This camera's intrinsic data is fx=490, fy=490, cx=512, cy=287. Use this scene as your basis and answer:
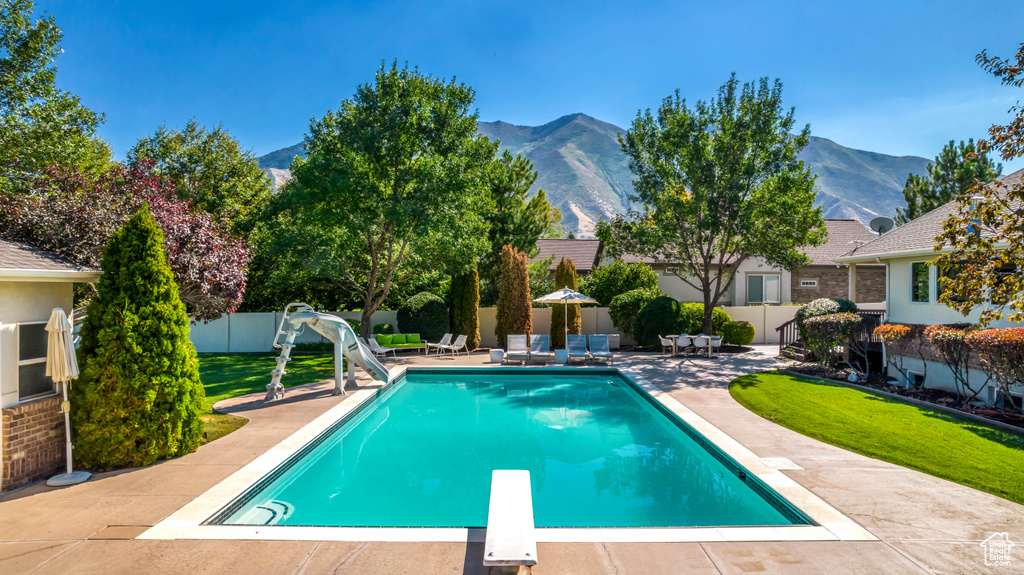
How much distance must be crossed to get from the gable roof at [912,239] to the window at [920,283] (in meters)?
0.63

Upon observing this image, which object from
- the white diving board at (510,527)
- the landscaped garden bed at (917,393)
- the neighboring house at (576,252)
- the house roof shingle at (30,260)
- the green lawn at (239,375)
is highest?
the neighboring house at (576,252)

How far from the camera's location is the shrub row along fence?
65.4 ft

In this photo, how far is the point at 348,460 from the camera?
309 inches

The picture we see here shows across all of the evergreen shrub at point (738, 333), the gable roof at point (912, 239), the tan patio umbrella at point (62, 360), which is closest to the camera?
the tan patio umbrella at point (62, 360)

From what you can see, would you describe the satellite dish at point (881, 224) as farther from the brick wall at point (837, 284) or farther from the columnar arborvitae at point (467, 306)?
the columnar arborvitae at point (467, 306)

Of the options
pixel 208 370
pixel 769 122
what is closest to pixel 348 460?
pixel 208 370

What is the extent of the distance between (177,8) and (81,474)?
53.7 feet

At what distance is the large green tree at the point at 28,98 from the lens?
1538cm

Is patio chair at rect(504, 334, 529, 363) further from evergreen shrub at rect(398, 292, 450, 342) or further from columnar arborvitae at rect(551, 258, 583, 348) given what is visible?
evergreen shrub at rect(398, 292, 450, 342)

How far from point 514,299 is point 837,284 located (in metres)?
17.4

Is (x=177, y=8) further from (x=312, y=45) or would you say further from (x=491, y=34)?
(x=491, y=34)

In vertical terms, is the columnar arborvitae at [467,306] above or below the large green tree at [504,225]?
below

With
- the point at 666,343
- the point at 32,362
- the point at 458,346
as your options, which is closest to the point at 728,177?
the point at 666,343

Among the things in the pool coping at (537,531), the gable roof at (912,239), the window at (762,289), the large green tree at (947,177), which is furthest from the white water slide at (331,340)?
the large green tree at (947,177)
